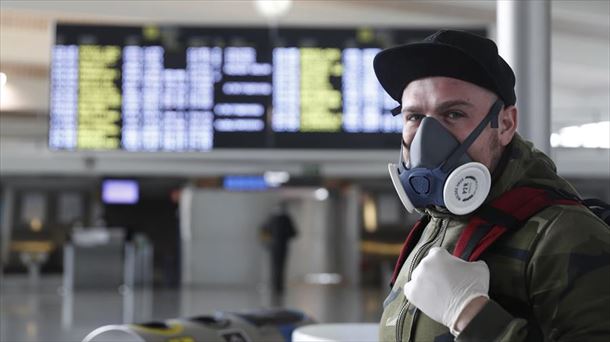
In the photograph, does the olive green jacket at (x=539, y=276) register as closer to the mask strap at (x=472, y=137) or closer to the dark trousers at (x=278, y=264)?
the mask strap at (x=472, y=137)

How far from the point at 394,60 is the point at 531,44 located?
7.19 feet

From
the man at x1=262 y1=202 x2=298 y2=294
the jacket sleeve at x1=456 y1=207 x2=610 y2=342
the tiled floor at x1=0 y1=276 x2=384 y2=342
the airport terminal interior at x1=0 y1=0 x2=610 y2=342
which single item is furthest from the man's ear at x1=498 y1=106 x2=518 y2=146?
the man at x1=262 y1=202 x2=298 y2=294

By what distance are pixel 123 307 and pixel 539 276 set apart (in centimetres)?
1129

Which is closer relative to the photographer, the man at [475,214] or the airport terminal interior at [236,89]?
the man at [475,214]

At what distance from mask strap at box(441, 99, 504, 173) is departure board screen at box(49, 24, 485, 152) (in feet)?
21.9

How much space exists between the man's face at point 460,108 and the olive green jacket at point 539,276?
0.05 meters

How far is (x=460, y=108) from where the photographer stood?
183cm

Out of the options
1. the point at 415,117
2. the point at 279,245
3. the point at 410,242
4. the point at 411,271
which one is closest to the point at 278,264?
the point at 279,245

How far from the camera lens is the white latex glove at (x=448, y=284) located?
1.69 meters

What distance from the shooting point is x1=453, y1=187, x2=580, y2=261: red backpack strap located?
1.75 m

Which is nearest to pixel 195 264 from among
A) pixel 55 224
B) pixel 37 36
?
pixel 55 224

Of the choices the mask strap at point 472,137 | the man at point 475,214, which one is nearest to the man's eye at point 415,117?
the man at point 475,214

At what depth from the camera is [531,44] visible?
12.9ft

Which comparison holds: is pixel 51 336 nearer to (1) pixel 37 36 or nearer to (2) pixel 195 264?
(1) pixel 37 36
